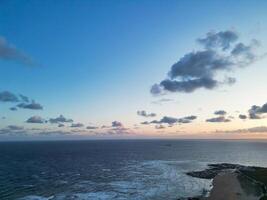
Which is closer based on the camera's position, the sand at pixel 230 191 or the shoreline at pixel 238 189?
the sand at pixel 230 191

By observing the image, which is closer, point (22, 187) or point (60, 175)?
point (22, 187)

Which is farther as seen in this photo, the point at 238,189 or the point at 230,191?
the point at 238,189

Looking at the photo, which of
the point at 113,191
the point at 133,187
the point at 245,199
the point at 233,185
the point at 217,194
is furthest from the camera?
the point at 133,187

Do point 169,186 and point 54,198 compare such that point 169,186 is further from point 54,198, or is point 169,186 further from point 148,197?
point 54,198

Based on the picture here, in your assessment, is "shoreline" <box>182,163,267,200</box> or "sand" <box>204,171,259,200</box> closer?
"sand" <box>204,171,259,200</box>

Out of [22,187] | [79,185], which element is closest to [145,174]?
[79,185]

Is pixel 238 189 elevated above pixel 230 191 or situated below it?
above

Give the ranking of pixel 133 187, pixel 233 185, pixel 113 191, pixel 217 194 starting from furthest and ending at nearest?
pixel 133 187
pixel 113 191
pixel 233 185
pixel 217 194

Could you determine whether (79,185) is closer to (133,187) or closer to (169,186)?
(133,187)

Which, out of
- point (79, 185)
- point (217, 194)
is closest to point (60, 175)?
point (79, 185)
